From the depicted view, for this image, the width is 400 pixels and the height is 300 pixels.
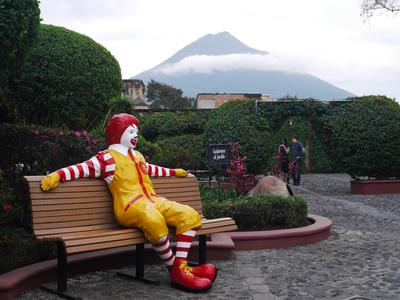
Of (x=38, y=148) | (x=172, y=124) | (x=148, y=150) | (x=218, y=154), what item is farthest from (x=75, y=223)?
(x=172, y=124)

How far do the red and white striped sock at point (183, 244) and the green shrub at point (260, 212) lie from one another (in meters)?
2.40

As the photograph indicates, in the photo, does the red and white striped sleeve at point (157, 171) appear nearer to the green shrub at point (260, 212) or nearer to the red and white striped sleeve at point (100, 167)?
the red and white striped sleeve at point (100, 167)

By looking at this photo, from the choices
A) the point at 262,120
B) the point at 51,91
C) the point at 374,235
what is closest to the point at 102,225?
the point at 51,91

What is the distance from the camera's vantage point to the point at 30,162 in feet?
21.3

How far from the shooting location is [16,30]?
533cm

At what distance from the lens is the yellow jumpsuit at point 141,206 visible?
15.8ft

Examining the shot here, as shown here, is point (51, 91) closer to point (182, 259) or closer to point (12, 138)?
point (12, 138)

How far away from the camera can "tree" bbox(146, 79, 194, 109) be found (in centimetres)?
5800

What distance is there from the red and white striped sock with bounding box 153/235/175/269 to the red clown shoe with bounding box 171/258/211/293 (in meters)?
0.10

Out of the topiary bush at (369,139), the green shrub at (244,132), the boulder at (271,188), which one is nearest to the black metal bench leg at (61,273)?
the boulder at (271,188)

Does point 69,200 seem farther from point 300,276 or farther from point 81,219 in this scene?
point 300,276

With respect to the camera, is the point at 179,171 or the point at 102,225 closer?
the point at 102,225

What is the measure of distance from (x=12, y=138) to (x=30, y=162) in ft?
1.15

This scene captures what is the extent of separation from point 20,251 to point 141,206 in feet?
4.50
